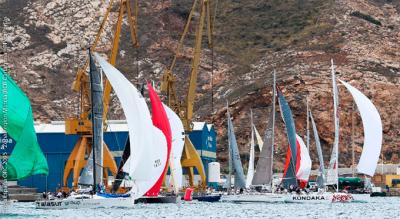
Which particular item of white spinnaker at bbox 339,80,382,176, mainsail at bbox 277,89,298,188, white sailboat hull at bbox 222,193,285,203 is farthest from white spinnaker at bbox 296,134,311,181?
white spinnaker at bbox 339,80,382,176

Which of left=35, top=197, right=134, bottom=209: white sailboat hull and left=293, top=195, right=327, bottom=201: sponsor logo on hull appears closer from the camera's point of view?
left=35, top=197, right=134, bottom=209: white sailboat hull

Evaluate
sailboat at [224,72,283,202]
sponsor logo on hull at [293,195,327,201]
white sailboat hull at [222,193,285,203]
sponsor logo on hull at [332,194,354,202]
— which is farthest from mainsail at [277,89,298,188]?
white sailboat hull at [222,193,285,203]

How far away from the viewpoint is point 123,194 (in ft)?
239

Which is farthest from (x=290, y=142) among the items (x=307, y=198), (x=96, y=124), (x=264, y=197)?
(x=96, y=124)

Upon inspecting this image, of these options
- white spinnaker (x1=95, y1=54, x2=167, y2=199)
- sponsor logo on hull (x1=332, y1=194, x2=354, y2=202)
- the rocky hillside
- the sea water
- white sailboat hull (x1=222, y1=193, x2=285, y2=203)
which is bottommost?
the sea water

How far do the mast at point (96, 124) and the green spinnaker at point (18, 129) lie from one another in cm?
1444

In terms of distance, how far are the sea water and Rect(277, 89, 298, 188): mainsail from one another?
6.34ft

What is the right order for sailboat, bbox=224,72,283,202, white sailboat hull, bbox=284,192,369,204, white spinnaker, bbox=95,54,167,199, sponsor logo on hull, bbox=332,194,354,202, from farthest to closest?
sponsor logo on hull, bbox=332,194,354,202, white sailboat hull, bbox=284,192,369,204, sailboat, bbox=224,72,283,202, white spinnaker, bbox=95,54,167,199

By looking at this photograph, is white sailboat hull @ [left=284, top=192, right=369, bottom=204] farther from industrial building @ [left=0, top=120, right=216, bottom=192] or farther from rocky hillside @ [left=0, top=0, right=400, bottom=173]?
rocky hillside @ [left=0, top=0, right=400, bottom=173]

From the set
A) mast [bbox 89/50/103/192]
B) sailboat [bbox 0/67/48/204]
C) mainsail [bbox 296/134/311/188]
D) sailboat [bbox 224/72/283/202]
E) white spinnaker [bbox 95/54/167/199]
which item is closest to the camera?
sailboat [bbox 0/67/48/204]

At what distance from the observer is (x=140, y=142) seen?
65.4 meters

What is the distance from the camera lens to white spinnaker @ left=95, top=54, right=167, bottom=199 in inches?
2569

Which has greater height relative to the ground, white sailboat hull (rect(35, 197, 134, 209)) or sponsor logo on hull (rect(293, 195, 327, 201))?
sponsor logo on hull (rect(293, 195, 327, 201))

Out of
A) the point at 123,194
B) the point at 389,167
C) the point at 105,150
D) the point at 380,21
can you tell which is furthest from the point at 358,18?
the point at 123,194
